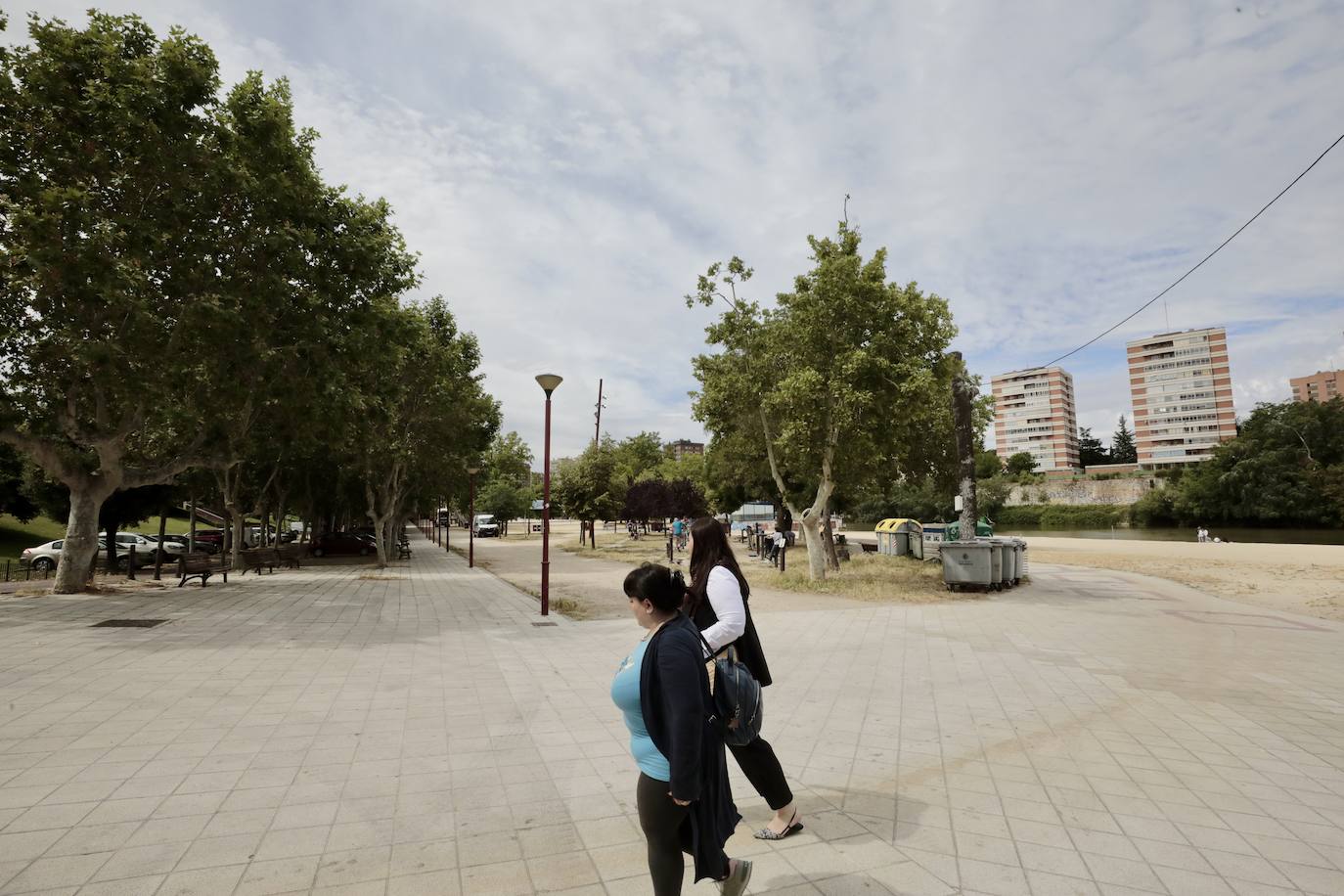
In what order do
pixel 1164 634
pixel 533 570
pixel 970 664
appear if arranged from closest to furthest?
pixel 970 664, pixel 1164 634, pixel 533 570

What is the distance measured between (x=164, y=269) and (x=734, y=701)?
15.7m

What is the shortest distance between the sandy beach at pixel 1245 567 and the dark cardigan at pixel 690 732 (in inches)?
597


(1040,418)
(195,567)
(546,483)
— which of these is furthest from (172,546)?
(1040,418)

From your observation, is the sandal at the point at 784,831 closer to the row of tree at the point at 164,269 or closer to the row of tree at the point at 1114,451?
the row of tree at the point at 164,269

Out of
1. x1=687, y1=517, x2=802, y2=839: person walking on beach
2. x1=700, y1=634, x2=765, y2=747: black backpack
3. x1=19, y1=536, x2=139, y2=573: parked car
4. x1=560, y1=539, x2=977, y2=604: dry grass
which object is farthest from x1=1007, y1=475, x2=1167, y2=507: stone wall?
x1=19, y1=536, x2=139, y2=573: parked car

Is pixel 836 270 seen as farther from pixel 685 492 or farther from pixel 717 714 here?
pixel 685 492

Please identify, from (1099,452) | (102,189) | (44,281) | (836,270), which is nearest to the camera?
(44,281)

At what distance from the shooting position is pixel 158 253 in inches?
506

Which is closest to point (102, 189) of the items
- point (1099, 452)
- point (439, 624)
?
point (439, 624)

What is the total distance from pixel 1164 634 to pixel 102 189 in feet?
65.5

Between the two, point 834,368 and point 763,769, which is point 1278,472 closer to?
point 834,368

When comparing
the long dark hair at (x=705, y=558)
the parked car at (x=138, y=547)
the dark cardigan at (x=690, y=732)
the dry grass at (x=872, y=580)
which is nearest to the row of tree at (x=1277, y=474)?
the dry grass at (x=872, y=580)

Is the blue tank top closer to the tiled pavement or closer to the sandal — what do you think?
the tiled pavement

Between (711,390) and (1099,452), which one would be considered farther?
(1099,452)
